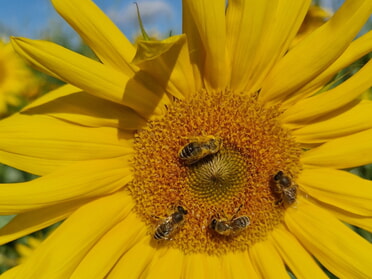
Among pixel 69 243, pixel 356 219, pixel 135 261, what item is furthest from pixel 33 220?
pixel 356 219

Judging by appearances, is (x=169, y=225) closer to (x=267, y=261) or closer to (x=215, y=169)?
(x=215, y=169)

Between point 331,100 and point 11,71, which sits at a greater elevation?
point 11,71

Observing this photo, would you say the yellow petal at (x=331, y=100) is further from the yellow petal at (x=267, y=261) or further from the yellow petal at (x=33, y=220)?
the yellow petal at (x=33, y=220)

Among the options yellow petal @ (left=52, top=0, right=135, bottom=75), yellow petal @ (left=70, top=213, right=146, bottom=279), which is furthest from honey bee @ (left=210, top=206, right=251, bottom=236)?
yellow petal @ (left=52, top=0, right=135, bottom=75)

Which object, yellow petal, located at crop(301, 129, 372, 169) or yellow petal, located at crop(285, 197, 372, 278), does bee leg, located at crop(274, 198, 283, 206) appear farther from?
yellow petal, located at crop(301, 129, 372, 169)

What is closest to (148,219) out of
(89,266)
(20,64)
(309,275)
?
(89,266)

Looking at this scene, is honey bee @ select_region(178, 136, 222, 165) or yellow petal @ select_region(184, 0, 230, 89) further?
honey bee @ select_region(178, 136, 222, 165)
